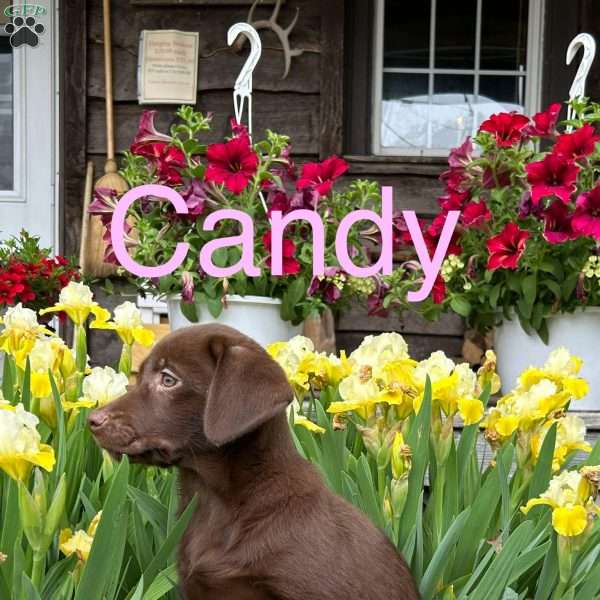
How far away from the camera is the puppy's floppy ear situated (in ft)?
4.25

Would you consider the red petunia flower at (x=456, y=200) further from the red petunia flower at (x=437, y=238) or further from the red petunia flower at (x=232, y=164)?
the red petunia flower at (x=232, y=164)

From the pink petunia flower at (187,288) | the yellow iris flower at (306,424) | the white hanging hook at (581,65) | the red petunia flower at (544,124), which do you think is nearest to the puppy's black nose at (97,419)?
the yellow iris flower at (306,424)

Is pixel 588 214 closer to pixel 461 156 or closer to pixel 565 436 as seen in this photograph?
pixel 461 156

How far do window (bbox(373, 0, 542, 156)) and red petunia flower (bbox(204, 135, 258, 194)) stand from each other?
5.04ft

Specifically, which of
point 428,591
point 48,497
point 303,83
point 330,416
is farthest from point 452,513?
point 303,83

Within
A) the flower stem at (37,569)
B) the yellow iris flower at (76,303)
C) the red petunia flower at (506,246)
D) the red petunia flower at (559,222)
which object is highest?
the red petunia flower at (559,222)

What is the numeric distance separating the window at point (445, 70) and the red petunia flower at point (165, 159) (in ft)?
4.89

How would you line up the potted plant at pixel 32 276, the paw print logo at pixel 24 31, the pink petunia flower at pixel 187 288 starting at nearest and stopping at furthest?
the pink petunia flower at pixel 187 288
the potted plant at pixel 32 276
the paw print logo at pixel 24 31

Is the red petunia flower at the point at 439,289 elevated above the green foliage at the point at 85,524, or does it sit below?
above

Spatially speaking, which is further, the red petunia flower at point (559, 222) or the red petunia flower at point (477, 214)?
the red petunia flower at point (477, 214)

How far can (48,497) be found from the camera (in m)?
1.59

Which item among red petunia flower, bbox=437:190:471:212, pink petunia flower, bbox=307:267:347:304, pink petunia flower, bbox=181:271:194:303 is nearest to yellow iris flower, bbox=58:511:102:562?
pink petunia flower, bbox=181:271:194:303

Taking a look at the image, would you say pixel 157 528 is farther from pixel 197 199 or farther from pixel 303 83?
pixel 303 83

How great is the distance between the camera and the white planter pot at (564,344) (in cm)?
286
